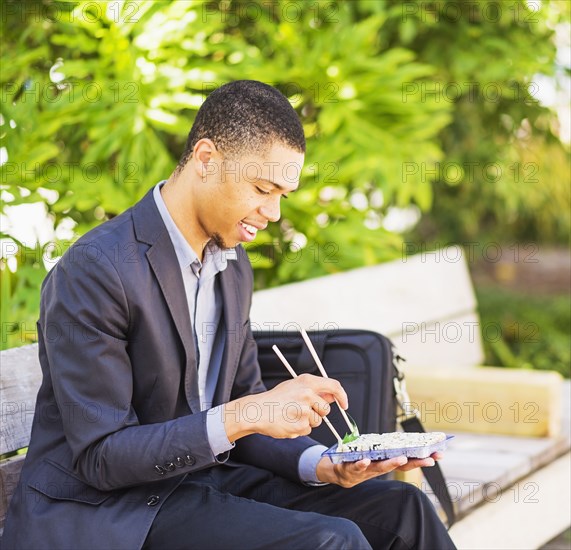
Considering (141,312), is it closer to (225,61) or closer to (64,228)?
(64,228)

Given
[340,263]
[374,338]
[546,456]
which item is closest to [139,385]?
[374,338]

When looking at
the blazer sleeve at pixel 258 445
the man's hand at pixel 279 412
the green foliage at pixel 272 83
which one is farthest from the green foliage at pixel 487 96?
the man's hand at pixel 279 412

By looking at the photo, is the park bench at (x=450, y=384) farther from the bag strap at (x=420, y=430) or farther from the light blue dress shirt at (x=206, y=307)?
the light blue dress shirt at (x=206, y=307)

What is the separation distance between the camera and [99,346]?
6.48 ft

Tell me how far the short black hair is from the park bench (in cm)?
76

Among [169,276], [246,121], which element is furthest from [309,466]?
[246,121]

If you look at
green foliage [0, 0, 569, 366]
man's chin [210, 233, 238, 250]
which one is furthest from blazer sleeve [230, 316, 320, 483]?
green foliage [0, 0, 569, 366]

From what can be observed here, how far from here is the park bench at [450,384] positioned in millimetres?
3086

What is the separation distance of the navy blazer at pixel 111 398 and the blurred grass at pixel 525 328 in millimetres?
5541

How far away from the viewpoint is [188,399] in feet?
7.19

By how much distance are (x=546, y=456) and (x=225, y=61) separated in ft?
7.57

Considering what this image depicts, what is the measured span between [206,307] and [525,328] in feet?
20.8

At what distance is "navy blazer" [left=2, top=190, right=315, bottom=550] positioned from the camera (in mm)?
1946

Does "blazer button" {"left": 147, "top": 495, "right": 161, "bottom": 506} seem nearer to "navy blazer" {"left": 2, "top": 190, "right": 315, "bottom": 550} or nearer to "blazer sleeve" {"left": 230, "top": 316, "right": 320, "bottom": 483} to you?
"navy blazer" {"left": 2, "top": 190, "right": 315, "bottom": 550}
